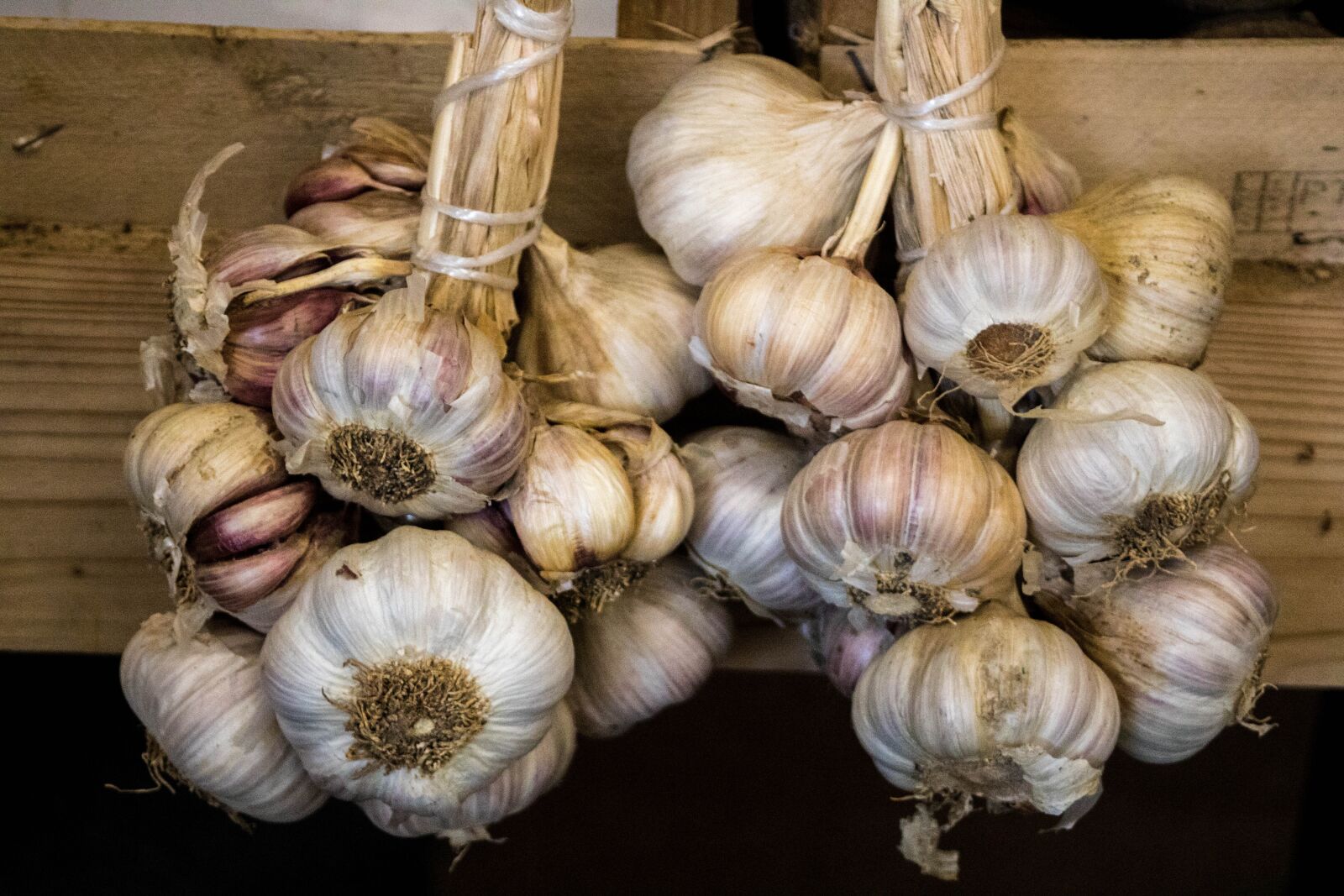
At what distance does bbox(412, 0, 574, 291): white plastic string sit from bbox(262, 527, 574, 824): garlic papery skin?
Result: 8.3 inches

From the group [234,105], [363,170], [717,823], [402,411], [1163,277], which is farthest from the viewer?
[717,823]

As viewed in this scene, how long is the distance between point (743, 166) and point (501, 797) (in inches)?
21.2

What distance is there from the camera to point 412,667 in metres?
0.76

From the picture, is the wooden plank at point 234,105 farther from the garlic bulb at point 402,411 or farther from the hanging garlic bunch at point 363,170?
the garlic bulb at point 402,411

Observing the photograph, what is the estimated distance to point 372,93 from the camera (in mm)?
1075

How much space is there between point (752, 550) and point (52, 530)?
0.65 m

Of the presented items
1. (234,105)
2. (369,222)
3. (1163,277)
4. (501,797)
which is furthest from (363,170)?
(1163,277)

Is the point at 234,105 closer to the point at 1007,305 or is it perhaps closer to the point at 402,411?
the point at 402,411

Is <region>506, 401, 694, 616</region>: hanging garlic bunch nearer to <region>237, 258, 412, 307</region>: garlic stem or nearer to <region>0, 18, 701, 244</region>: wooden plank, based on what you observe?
<region>237, 258, 412, 307</region>: garlic stem

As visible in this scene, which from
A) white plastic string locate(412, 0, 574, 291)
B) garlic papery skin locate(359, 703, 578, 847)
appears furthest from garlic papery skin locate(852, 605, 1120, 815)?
white plastic string locate(412, 0, 574, 291)

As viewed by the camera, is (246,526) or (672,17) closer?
(246,526)

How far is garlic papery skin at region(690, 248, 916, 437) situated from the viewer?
82 cm

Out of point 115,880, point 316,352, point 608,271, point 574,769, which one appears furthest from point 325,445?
point 115,880

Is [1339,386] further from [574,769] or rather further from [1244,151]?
[574,769]
